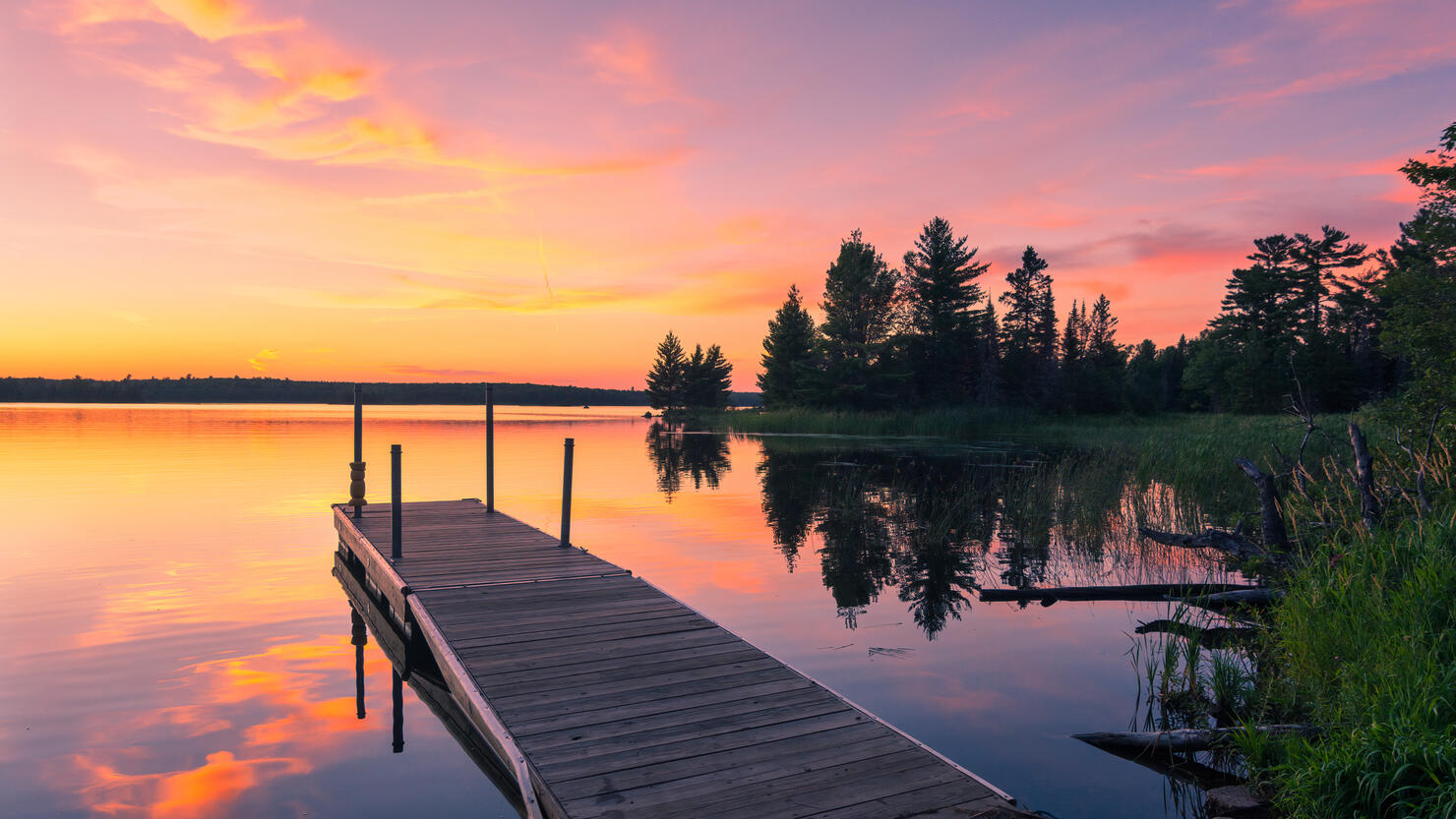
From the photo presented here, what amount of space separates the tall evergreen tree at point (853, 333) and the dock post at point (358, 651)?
5129 cm

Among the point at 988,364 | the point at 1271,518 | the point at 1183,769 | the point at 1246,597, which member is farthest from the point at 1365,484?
the point at 988,364

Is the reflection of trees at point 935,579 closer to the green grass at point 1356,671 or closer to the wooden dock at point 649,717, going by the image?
the green grass at point 1356,671

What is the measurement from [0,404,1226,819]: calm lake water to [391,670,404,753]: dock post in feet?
0.31

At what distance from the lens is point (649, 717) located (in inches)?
215

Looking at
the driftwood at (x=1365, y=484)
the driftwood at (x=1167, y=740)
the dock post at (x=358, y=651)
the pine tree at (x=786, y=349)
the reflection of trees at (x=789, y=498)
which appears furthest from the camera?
the pine tree at (x=786, y=349)

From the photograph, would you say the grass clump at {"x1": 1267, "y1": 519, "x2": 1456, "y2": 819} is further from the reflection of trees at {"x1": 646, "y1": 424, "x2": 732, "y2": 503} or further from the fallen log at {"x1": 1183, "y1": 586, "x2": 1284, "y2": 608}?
the reflection of trees at {"x1": 646, "y1": 424, "x2": 732, "y2": 503}

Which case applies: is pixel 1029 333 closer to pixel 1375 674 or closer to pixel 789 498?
pixel 789 498

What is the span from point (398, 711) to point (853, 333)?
56692 mm

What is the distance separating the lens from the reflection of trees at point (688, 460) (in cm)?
2689

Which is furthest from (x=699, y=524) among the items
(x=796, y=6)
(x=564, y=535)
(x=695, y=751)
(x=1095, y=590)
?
(x=695, y=751)

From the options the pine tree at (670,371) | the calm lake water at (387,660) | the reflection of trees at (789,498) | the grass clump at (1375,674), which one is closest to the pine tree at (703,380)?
the pine tree at (670,371)

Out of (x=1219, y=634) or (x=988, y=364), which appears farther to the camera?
(x=988, y=364)

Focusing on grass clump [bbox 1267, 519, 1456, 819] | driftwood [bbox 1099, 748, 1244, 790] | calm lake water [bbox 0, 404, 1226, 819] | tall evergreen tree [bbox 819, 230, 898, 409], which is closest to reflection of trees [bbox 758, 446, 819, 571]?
calm lake water [bbox 0, 404, 1226, 819]

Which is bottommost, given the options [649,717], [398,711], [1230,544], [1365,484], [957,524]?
[398,711]
